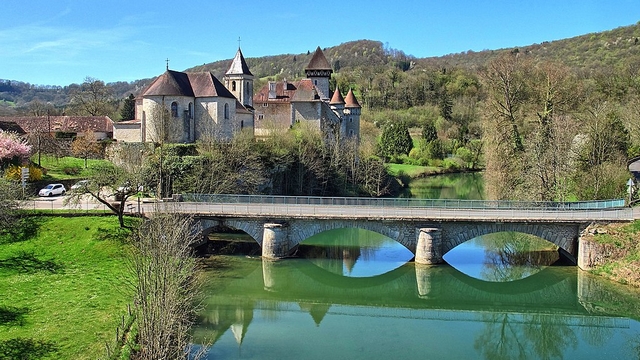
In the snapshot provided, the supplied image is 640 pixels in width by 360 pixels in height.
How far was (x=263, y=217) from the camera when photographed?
94.7ft

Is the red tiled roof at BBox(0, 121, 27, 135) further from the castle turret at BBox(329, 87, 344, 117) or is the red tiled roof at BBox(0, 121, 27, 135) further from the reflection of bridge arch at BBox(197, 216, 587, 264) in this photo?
the castle turret at BBox(329, 87, 344, 117)

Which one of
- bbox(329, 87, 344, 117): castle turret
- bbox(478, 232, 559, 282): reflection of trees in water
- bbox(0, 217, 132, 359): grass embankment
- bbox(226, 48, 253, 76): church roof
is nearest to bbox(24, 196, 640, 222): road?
bbox(0, 217, 132, 359): grass embankment

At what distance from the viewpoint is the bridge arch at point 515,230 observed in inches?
1086

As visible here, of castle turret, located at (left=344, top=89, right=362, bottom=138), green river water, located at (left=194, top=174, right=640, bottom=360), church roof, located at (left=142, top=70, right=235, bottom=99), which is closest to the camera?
green river water, located at (left=194, top=174, right=640, bottom=360)

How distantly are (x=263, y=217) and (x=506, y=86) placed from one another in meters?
18.8

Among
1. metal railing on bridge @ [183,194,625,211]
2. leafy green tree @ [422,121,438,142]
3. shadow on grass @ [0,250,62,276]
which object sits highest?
leafy green tree @ [422,121,438,142]

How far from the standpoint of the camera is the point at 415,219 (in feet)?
90.8

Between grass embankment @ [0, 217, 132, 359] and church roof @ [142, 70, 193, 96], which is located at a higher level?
church roof @ [142, 70, 193, 96]

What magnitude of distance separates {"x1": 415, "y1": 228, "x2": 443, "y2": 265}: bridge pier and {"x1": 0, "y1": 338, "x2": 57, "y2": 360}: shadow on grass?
1763 cm

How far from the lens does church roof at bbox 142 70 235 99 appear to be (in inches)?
1738

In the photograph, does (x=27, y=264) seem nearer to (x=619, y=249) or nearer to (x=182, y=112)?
(x=182, y=112)

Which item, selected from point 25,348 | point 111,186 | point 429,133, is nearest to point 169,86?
point 111,186

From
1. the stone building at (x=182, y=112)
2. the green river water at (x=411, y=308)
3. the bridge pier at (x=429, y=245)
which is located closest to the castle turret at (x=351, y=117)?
the stone building at (x=182, y=112)

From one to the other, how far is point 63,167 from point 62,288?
22.7m
